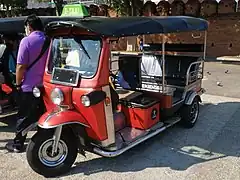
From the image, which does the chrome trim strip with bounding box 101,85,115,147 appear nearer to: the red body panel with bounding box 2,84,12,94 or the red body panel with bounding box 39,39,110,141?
the red body panel with bounding box 39,39,110,141

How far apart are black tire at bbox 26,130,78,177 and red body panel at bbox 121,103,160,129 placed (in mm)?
1017

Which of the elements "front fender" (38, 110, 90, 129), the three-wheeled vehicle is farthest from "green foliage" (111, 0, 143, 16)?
"front fender" (38, 110, 90, 129)

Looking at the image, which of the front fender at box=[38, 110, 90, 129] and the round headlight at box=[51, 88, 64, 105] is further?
the round headlight at box=[51, 88, 64, 105]

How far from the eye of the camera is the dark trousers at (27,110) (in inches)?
167

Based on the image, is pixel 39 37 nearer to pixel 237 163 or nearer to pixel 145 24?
pixel 145 24

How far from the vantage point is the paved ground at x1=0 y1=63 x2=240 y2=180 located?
3.85 m

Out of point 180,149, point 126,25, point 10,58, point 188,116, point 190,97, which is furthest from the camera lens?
point 10,58

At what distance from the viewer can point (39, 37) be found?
4.18 meters

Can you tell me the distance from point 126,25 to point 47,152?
197cm

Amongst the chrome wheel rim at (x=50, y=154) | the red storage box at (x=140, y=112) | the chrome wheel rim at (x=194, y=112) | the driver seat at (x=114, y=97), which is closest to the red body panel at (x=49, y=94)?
the chrome wheel rim at (x=50, y=154)

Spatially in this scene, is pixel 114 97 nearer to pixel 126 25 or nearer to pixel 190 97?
pixel 126 25

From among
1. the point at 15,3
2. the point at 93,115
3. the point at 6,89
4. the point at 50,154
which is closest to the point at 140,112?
the point at 93,115

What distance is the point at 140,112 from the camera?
14.6 ft

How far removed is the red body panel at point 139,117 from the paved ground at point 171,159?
15.6 inches
